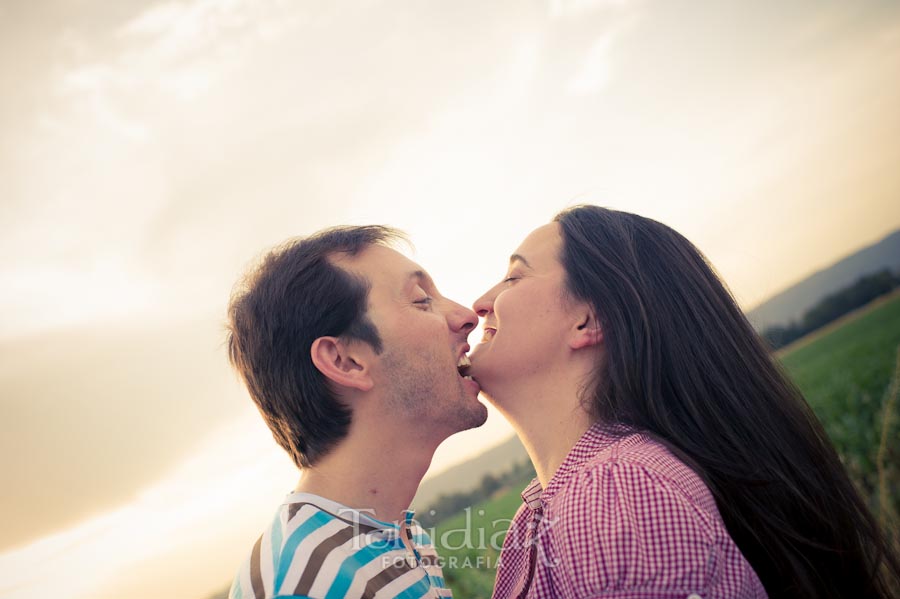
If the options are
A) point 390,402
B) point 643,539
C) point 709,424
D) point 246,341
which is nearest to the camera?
point 643,539

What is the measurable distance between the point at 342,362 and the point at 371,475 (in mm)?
597

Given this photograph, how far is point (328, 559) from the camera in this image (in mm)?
2529

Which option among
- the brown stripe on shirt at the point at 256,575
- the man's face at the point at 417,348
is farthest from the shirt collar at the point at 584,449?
the brown stripe on shirt at the point at 256,575

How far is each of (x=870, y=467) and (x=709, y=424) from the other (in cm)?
768

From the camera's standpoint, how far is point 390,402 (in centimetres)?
341

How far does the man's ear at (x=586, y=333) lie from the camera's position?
3277 mm

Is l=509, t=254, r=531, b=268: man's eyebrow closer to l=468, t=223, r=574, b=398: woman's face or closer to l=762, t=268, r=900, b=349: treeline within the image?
l=468, t=223, r=574, b=398: woman's face

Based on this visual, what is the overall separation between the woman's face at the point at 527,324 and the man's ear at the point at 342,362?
0.58 m

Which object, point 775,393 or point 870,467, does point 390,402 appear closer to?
point 775,393

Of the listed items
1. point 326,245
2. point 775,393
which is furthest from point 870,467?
point 326,245

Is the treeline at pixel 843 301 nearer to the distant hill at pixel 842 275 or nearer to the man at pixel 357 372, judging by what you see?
the distant hill at pixel 842 275

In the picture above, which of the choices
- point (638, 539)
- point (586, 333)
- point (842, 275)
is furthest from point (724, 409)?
point (842, 275)

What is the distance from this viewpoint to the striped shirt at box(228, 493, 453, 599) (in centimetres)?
245

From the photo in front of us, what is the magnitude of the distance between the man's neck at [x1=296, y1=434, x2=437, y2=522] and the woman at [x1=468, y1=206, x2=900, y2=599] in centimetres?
54
